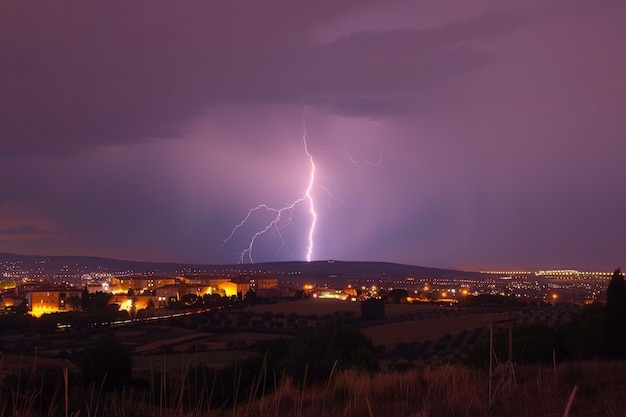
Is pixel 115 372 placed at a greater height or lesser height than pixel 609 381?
lesser

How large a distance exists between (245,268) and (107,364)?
451 ft

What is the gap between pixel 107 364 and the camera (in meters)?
18.9

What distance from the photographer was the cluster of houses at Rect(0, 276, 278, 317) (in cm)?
6134

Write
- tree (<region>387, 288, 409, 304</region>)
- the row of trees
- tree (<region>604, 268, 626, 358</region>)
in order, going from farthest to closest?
tree (<region>387, 288, 409, 304</region>) → tree (<region>604, 268, 626, 358</region>) → the row of trees

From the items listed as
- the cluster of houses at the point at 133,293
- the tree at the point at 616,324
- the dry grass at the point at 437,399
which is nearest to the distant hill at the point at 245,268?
the cluster of houses at the point at 133,293

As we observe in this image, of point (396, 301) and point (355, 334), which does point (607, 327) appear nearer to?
point (355, 334)

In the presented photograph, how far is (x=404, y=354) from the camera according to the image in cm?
3011

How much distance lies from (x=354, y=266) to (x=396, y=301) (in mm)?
94249

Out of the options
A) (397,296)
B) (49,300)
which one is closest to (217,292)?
(49,300)

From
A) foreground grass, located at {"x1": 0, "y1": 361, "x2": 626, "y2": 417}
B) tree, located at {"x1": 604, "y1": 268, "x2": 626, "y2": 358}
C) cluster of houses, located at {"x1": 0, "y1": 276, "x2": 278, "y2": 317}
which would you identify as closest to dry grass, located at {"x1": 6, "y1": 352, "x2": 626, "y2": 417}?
foreground grass, located at {"x1": 0, "y1": 361, "x2": 626, "y2": 417}

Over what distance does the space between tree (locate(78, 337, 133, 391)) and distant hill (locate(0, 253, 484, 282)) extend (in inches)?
4110

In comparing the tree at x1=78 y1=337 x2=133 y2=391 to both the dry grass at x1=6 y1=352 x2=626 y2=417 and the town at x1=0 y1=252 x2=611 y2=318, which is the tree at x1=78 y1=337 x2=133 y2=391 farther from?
the town at x1=0 y1=252 x2=611 y2=318

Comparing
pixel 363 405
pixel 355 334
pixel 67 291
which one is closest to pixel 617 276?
pixel 355 334

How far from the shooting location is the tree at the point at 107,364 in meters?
18.5
